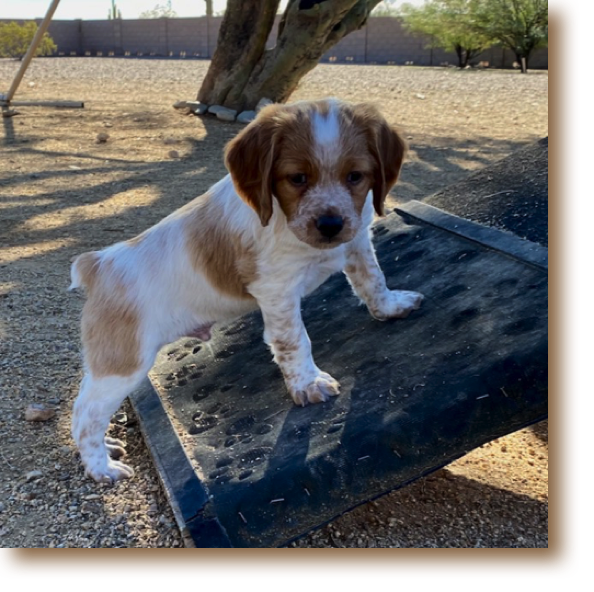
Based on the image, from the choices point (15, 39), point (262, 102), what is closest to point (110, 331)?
point (262, 102)

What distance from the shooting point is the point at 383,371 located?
3.70 metres

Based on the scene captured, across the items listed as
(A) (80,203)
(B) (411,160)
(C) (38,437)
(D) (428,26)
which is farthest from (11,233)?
(D) (428,26)

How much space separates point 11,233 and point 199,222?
4.40 m

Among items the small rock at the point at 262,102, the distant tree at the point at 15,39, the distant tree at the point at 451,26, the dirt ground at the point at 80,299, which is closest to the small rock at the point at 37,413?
the dirt ground at the point at 80,299

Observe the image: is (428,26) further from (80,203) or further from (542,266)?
(542,266)

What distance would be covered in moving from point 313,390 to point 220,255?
86 cm

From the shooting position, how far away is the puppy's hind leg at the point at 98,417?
12.0 ft

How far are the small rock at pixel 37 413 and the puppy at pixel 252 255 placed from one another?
1.51 ft

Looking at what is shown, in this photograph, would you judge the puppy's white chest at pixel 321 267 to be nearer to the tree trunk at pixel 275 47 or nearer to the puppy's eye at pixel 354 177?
the puppy's eye at pixel 354 177

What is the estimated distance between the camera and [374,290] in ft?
13.7

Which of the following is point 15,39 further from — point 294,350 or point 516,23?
point 294,350

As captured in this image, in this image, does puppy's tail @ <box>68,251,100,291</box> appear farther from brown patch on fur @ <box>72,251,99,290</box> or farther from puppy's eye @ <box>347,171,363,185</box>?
puppy's eye @ <box>347,171,363,185</box>

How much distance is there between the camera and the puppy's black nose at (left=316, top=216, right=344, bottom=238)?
3.32 metres

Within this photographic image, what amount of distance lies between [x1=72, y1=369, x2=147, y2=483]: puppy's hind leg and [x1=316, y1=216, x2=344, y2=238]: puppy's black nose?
120 centimetres
